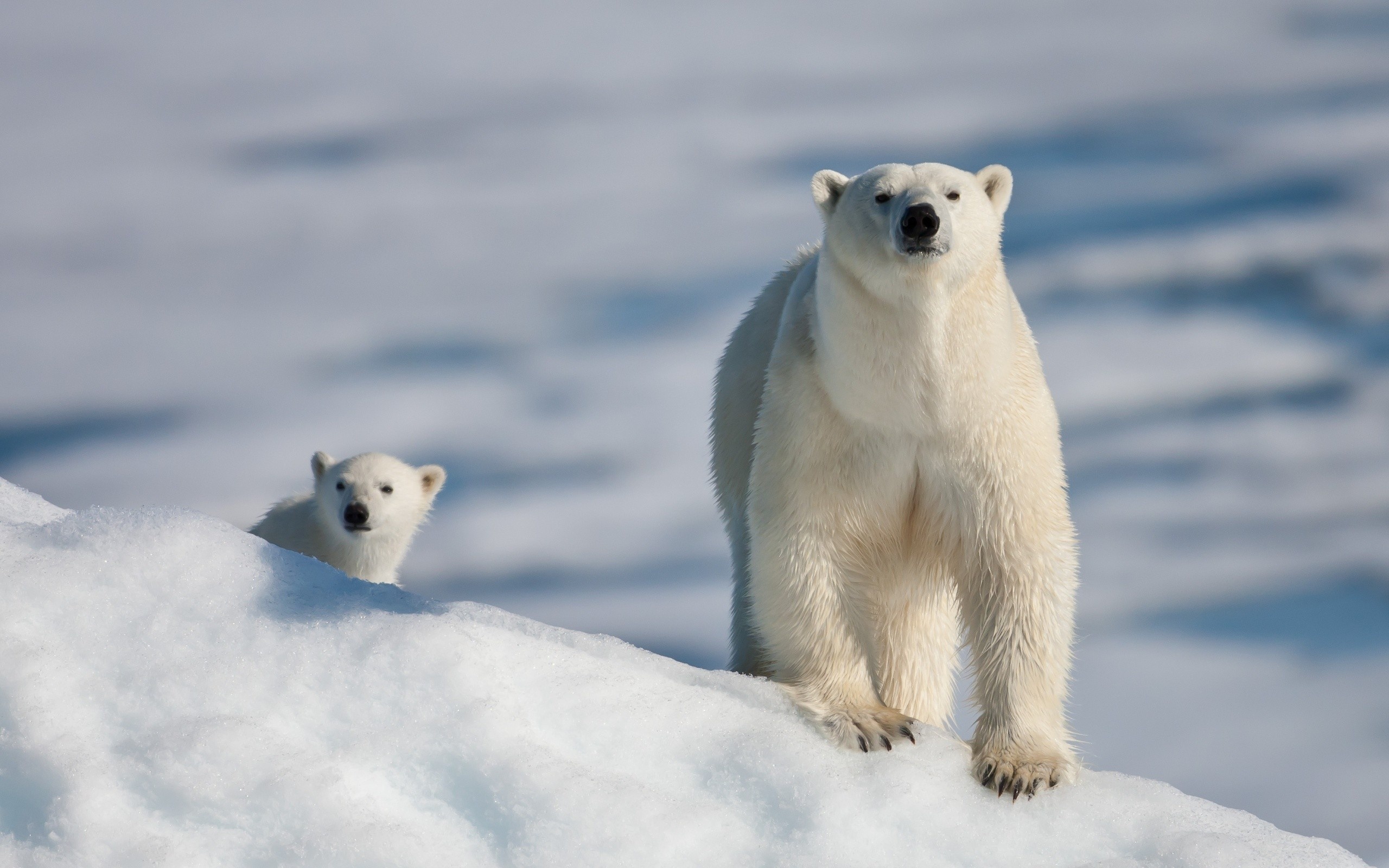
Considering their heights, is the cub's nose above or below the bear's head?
below

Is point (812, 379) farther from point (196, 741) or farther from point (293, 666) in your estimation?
point (196, 741)

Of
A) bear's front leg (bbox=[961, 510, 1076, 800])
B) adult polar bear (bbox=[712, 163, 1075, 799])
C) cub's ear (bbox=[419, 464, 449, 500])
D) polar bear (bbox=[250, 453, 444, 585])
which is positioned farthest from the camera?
cub's ear (bbox=[419, 464, 449, 500])

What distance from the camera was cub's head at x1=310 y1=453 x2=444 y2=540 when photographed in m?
8.10

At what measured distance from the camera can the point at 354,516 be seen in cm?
803

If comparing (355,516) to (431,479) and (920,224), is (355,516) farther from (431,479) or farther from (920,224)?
(920,224)

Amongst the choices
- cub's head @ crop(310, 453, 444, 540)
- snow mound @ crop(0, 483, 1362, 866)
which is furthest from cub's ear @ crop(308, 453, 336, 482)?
snow mound @ crop(0, 483, 1362, 866)

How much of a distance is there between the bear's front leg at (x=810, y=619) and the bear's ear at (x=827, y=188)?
1045 mm

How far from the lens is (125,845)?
10.2 ft

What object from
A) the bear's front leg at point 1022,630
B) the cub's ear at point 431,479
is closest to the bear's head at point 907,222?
the bear's front leg at point 1022,630

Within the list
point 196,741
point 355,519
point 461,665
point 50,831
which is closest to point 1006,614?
point 461,665

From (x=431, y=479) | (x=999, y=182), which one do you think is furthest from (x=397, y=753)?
(x=431, y=479)

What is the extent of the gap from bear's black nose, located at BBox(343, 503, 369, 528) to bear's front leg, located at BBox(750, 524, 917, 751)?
4.17m

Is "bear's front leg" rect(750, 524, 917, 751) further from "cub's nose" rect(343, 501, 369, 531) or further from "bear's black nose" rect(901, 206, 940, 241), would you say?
"cub's nose" rect(343, 501, 369, 531)

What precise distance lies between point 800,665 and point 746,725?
0.58 meters
